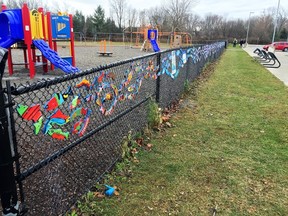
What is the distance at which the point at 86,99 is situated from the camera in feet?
8.61

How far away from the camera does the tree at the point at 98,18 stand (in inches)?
2910

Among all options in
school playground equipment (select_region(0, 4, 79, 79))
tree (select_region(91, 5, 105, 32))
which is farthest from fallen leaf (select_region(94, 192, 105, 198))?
tree (select_region(91, 5, 105, 32))

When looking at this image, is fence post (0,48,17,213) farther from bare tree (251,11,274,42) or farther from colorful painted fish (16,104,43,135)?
bare tree (251,11,274,42)

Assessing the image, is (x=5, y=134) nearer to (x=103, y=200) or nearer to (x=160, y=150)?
(x=103, y=200)

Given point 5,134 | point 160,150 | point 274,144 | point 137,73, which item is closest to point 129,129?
point 160,150

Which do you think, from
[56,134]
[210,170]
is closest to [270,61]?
[210,170]

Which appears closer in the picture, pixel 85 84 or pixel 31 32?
pixel 85 84

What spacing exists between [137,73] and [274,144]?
8.01 ft

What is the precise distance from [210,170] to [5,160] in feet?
8.34

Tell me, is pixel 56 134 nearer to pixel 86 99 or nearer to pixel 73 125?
pixel 73 125

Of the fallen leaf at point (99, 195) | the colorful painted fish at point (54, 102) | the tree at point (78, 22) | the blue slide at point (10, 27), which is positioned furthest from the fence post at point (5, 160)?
the tree at point (78, 22)

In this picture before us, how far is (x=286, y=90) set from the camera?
8641 millimetres

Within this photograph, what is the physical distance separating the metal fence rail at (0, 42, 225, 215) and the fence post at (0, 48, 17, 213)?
0.20ft

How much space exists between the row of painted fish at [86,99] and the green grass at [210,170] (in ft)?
2.77
